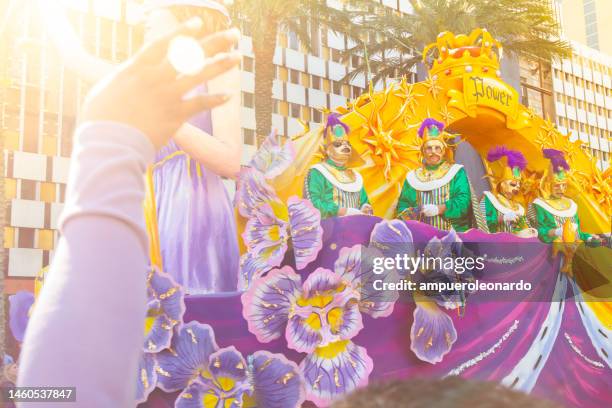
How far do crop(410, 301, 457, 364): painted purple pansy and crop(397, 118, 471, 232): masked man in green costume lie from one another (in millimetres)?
1340

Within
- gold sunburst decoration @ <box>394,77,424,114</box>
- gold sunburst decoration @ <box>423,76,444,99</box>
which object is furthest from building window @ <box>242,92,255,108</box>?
gold sunburst decoration @ <box>394,77,424,114</box>

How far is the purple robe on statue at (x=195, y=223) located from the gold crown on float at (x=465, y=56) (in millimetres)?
3561

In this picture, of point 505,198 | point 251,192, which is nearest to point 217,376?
point 251,192

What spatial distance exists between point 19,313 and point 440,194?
10.8 feet

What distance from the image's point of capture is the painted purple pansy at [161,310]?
10.2 feet

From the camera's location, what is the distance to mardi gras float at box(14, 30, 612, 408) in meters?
3.25

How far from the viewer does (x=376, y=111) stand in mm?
5844

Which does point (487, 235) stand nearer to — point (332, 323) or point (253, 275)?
point (332, 323)

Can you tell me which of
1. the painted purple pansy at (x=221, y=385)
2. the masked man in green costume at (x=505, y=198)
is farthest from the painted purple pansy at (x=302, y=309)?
the masked man in green costume at (x=505, y=198)

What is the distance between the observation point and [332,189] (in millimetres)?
4762

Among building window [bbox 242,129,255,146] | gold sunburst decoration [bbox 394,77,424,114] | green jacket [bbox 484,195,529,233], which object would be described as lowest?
green jacket [bbox 484,195,529,233]

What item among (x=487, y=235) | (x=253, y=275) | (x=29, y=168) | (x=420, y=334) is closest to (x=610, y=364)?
(x=487, y=235)

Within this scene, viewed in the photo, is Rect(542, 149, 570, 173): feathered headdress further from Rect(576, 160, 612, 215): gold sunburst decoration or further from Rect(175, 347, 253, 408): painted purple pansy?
Rect(175, 347, 253, 408): painted purple pansy

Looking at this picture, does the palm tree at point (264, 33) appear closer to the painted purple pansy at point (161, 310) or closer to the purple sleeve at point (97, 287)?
the painted purple pansy at point (161, 310)
